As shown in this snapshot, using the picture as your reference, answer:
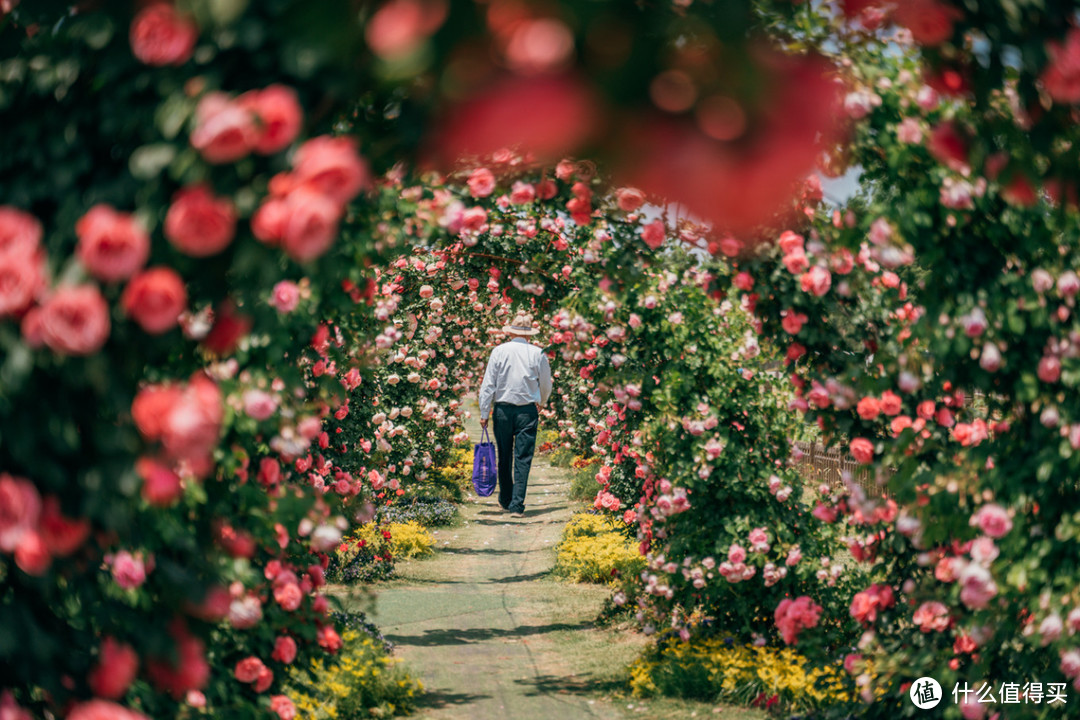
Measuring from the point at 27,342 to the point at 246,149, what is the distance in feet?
1.22

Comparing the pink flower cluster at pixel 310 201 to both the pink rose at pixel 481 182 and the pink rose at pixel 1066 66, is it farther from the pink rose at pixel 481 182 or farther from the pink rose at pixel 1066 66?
the pink rose at pixel 481 182

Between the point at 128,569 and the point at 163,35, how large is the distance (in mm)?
1145

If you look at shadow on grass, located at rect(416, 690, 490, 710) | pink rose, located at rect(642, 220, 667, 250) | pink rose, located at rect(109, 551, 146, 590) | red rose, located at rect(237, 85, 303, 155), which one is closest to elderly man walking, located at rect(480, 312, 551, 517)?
shadow on grass, located at rect(416, 690, 490, 710)

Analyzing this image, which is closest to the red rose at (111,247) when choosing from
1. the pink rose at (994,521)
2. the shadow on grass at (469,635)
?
the pink rose at (994,521)

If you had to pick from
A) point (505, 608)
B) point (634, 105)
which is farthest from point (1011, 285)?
point (505, 608)

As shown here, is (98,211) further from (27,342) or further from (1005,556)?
(1005,556)

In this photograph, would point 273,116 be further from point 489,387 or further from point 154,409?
point 489,387

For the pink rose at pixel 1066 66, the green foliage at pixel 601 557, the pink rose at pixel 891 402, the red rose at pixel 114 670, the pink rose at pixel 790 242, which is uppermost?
the pink rose at pixel 790 242

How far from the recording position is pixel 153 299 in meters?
1.14

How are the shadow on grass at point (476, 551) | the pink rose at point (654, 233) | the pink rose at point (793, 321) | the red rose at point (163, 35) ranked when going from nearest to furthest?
1. the red rose at point (163, 35)
2. the pink rose at point (793, 321)
3. the pink rose at point (654, 233)
4. the shadow on grass at point (476, 551)

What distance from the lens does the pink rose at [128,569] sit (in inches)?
74.0

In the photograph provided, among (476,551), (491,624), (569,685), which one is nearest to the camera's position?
(569,685)

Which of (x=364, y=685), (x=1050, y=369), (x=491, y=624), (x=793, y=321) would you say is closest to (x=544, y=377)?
(x=491, y=624)

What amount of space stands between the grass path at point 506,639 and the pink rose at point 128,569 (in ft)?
9.52
